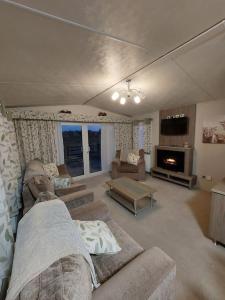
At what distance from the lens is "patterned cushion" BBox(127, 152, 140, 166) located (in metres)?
4.40

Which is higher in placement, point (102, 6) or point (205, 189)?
point (102, 6)

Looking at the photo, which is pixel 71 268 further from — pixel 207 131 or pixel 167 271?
pixel 207 131

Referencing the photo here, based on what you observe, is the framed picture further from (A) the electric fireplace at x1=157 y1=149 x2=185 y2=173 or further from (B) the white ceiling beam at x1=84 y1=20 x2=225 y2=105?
(B) the white ceiling beam at x1=84 y1=20 x2=225 y2=105

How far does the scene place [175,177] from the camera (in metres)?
4.01

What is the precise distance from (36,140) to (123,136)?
113 inches

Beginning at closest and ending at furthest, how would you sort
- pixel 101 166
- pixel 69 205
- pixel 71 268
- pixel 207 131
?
pixel 71 268 → pixel 69 205 → pixel 207 131 → pixel 101 166

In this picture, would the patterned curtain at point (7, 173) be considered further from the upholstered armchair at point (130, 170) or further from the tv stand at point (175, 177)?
the tv stand at point (175, 177)

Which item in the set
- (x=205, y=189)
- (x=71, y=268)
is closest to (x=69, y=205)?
(x=71, y=268)

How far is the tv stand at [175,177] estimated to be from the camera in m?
3.66

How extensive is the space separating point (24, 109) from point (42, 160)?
1352mm

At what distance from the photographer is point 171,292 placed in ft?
3.40

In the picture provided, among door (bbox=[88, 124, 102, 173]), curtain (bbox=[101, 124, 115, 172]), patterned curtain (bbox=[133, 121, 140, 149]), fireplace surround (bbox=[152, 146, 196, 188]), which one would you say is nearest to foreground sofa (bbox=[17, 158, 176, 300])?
fireplace surround (bbox=[152, 146, 196, 188])

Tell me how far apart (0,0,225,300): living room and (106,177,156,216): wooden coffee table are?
0.08ft

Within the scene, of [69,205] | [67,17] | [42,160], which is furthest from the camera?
[42,160]
